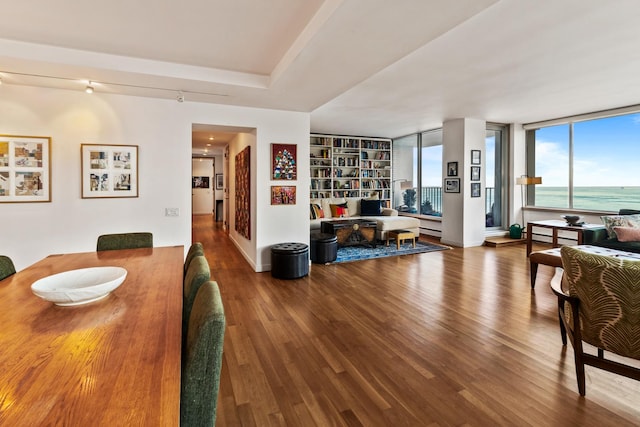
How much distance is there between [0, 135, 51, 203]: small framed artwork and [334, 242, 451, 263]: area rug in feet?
13.1

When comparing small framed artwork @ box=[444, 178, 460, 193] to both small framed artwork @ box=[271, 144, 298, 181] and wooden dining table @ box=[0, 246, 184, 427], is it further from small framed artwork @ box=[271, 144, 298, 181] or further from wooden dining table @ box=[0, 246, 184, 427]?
wooden dining table @ box=[0, 246, 184, 427]

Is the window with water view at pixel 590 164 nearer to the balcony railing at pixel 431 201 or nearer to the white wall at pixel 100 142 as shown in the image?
the balcony railing at pixel 431 201

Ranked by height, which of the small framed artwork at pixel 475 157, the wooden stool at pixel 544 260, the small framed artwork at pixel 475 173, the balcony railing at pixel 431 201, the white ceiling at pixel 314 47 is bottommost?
the wooden stool at pixel 544 260

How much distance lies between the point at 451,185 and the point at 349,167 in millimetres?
2854

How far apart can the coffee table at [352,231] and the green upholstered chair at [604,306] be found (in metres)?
4.25

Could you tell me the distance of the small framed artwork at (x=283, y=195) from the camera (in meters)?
4.66

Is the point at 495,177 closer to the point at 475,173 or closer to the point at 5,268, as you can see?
the point at 475,173

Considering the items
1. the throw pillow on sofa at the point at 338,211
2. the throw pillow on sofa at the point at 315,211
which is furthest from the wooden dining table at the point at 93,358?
the throw pillow on sofa at the point at 338,211

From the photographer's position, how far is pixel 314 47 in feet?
8.25

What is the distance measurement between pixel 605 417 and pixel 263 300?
9.39 feet

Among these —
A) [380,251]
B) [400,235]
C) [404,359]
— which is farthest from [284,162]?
[404,359]

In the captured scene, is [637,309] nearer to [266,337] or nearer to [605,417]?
[605,417]

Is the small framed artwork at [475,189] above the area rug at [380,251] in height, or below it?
above

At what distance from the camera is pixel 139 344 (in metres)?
1.08
